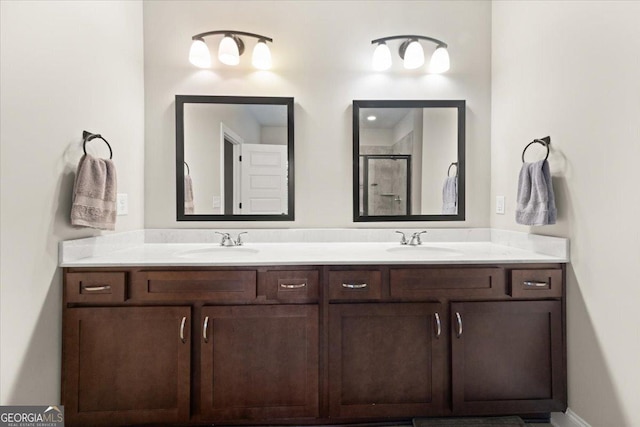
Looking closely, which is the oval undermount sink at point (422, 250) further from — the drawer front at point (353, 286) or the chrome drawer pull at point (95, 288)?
the chrome drawer pull at point (95, 288)

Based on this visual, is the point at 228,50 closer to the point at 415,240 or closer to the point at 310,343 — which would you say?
the point at 415,240

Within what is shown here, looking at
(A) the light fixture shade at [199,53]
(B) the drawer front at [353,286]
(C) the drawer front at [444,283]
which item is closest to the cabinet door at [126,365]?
(B) the drawer front at [353,286]

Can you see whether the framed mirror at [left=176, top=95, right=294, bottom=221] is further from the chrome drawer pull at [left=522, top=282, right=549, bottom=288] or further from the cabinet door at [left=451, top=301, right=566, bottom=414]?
the chrome drawer pull at [left=522, top=282, right=549, bottom=288]

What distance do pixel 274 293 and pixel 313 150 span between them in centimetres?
104

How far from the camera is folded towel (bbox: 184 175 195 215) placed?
2104 mm

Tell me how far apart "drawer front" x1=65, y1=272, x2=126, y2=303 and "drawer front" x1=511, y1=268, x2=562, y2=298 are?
188 cm

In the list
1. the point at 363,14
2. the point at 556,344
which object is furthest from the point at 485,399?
the point at 363,14

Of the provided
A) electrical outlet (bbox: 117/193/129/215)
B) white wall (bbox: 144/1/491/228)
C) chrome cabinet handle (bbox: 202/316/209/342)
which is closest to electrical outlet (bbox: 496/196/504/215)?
white wall (bbox: 144/1/491/228)

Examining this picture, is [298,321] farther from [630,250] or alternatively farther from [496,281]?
[630,250]

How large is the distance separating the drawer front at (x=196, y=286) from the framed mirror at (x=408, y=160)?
95cm

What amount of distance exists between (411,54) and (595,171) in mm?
1249

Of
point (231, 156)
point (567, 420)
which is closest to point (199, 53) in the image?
point (231, 156)

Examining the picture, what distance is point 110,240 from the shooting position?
1788 millimetres

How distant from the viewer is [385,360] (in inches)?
59.8
